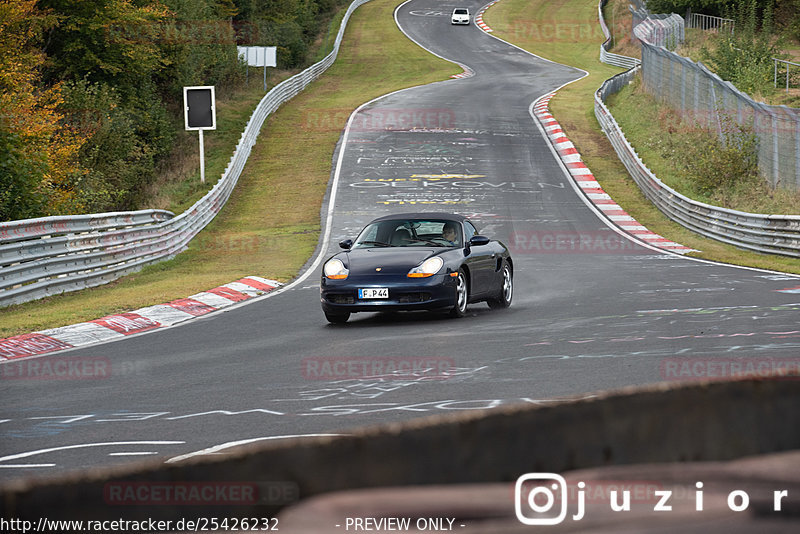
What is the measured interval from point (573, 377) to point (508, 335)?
10.3ft

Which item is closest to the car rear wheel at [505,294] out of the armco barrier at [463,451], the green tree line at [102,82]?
the green tree line at [102,82]

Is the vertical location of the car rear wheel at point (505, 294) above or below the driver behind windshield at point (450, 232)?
below

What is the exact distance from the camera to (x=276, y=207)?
33875 mm

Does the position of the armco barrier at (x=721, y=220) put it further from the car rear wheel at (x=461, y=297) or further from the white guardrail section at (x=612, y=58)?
the white guardrail section at (x=612, y=58)

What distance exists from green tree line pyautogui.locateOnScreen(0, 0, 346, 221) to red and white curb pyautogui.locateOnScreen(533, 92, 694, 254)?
14.7 m

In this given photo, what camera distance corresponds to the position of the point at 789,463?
6.72 ft

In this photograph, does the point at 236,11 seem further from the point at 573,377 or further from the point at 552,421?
the point at 552,421

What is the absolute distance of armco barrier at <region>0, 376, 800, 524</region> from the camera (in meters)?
1.69

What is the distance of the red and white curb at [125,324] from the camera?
12.1 meters

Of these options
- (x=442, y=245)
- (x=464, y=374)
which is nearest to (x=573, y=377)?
(x=464, y=374)

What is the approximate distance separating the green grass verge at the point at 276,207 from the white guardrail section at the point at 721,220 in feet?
33.6

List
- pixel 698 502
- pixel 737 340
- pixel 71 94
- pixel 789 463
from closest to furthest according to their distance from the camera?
pixel 698 502, pixel 789 463, pixel 737 340, pixel 71 94

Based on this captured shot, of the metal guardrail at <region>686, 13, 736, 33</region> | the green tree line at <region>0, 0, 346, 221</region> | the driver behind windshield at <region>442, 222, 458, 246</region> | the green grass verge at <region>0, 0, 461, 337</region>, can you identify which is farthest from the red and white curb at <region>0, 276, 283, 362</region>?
the metal guardrail at <region>686, 13, 736, 33</region>

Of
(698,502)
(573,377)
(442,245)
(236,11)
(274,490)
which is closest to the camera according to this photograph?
(274,490)
